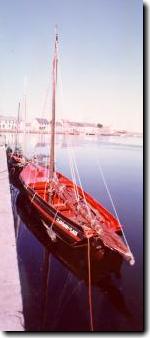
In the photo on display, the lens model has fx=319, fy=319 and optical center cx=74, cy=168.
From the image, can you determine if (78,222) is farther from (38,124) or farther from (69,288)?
(38,124)

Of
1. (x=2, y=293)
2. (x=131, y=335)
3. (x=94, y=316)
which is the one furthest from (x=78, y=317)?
(x=2, y=293)

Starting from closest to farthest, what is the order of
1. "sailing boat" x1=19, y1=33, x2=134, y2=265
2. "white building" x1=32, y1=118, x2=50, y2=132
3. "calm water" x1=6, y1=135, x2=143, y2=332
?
"calm water" x1=6, y1=135, x2=143, y2=332, "sailing boat" x1=19, y1=33, x2=134, y2=265, "white building" x1=32, y1=118, x2=50, y2=132

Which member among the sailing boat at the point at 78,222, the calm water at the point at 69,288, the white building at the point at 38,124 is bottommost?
the calm water at the point at 69,288

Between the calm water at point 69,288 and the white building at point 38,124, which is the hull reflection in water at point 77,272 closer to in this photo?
the calm water at point 69,288

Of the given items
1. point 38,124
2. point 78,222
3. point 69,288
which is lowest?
point 69,288

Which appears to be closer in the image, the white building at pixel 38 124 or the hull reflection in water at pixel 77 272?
the hull reflection in water at pixel 77 272

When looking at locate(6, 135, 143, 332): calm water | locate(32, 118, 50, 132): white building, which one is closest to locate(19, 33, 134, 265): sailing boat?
locate(6, 135, 143, 332): calm water

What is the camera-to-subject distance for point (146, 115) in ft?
19.8

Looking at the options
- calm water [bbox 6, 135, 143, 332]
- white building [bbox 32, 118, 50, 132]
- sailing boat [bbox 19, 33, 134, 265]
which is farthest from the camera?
white building [bbox 32, 118, 50, 132]

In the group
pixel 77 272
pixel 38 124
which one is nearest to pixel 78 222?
pixel 77 272

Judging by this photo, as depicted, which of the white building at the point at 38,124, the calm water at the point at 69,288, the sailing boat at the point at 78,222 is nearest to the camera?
the calm water at the point at 69,288

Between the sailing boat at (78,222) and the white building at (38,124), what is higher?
the white building at (38,124)

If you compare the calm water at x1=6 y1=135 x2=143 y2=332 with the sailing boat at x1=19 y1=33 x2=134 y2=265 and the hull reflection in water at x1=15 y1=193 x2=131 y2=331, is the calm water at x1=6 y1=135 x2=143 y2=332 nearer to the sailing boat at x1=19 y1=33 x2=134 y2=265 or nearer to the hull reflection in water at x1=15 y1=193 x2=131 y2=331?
the hull reflection in water at x1=15 y1=193 x2=131 y2=331

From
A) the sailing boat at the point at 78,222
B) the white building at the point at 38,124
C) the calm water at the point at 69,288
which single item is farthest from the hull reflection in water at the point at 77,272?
the white building at the point at 38,124
